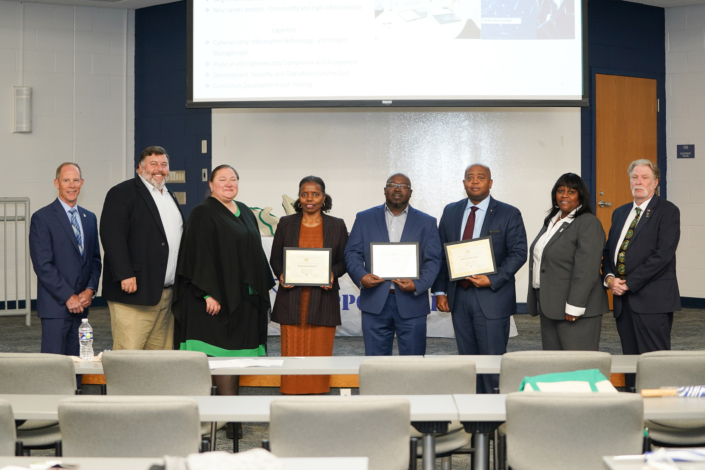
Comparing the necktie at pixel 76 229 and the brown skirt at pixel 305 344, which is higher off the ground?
the necktie at pixel 76 229

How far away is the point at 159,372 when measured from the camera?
3.00m

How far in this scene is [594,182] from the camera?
8.26 m

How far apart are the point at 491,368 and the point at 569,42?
4.09 m

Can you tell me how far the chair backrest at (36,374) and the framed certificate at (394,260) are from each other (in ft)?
6.67

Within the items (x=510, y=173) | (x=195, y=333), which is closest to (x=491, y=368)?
(x=195, y=333)

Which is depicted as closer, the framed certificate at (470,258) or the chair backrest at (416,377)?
the chair backrest at (416,377)

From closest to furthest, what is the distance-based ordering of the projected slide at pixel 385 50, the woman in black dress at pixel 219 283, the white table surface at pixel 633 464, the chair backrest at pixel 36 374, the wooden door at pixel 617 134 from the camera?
the white table surface at pixel 633 464, the chair backrest at pixel 36 374, the woman in black dress at pixel 219 283, the projected slide at pixel 385 50, the wooden door at pixel 617 134

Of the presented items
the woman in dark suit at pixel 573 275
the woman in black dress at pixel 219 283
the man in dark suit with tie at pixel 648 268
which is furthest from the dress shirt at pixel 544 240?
the woman in black dress at pixel 219 283

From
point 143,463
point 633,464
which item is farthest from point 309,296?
point 633,464

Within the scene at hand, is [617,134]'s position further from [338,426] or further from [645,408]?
[338,426]

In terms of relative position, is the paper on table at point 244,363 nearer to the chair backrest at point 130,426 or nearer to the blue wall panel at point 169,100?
the chair backrest at point 130,426

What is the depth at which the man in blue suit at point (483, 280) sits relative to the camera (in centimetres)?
439

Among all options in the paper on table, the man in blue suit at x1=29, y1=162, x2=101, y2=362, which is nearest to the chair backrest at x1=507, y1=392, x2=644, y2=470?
the paper on table

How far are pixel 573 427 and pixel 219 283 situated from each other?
263 cm
